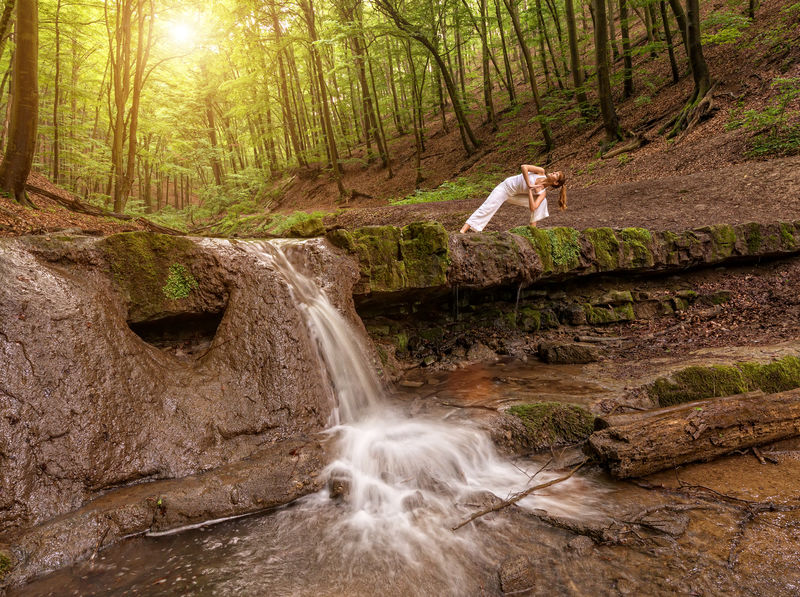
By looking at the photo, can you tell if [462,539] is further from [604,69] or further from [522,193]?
[604,69]

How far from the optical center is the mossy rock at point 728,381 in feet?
12.6

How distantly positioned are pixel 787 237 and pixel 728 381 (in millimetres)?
4787

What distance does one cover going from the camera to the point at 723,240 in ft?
21.8

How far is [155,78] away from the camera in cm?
1549

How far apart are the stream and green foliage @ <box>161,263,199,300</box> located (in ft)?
7.28

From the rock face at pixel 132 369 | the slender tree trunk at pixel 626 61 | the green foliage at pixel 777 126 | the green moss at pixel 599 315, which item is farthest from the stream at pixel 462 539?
the slender tree trunk at pixel 626 61

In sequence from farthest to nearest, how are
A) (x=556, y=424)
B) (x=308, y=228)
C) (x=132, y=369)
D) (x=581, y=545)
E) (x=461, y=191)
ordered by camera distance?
(x=461, y=191) → (x=308, y=228) → (x=556, y=424) → (x=132, y=369) → (x=581, y=545)

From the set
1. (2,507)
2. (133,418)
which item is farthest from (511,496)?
(2,507)

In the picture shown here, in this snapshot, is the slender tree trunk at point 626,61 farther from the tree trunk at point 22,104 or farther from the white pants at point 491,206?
the tree trunk at point 22,104

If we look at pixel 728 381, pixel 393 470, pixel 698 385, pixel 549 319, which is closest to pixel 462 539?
pixel 393 470

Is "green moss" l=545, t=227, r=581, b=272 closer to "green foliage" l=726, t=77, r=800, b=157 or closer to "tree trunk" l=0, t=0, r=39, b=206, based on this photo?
"green foliage" l=726, t=77, r=800, b=157

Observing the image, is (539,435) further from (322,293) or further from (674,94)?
(674,94)

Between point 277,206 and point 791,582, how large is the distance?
75.0ft

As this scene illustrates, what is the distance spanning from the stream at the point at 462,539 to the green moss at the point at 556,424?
227mm
